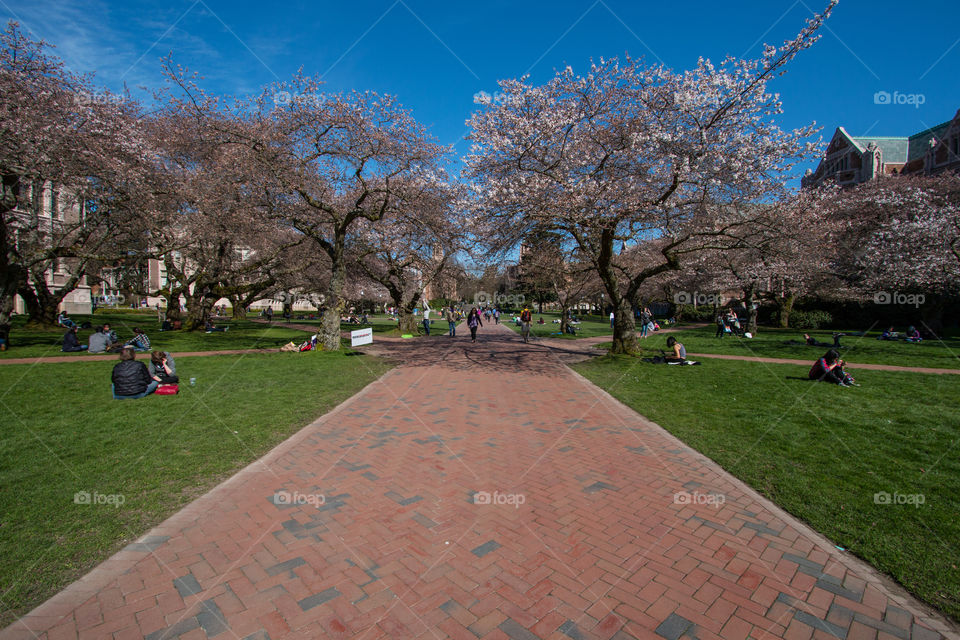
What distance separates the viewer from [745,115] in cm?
1128

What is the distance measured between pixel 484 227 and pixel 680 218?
6258 millimetres

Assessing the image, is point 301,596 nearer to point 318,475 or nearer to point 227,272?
point 318,475

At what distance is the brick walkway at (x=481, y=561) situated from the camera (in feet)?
9.44

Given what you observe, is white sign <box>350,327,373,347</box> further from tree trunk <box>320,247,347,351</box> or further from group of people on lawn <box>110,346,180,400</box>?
group of people on lawn <box>110,346,180,400</box>

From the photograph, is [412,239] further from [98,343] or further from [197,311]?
[197,311]

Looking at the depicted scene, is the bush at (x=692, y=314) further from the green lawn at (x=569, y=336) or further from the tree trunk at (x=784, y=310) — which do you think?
the tree trunk at (x=784, y=310)

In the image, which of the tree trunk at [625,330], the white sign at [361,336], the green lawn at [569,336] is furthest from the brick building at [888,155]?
the white sign at [361,336]

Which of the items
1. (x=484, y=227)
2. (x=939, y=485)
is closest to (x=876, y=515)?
(x=939, y=485)

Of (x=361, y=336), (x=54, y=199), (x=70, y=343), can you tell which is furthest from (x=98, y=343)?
(x=54, y=199)
